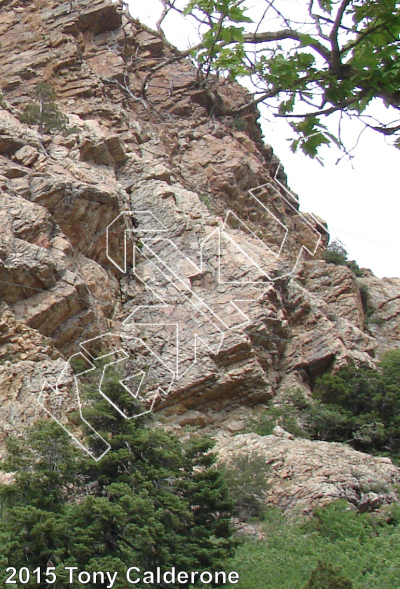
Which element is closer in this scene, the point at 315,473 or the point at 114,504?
the point at 114,504

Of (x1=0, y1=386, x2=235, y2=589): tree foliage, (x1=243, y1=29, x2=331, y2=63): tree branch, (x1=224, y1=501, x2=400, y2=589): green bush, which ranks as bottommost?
(x1=0, y1=386, x2=235, y2=589): tree foliage

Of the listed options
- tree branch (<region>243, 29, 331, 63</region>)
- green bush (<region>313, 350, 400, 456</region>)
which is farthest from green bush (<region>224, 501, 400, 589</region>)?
tree branch (<region>243, 29, 331, 63</region>)

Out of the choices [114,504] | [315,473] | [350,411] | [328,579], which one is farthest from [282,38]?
[350,411]

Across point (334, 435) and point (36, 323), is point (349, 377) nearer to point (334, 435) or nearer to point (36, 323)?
point (334, 435)

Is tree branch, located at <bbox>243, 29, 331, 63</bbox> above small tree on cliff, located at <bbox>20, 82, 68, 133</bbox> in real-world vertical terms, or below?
above

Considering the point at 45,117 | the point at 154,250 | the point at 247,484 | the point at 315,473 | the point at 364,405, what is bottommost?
the point at 247,484

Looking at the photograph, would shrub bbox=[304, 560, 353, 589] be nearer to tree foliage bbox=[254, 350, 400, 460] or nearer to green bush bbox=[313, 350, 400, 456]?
tree foliage bbox=[254, 350, 400, 460]

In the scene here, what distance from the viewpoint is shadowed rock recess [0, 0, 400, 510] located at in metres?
15.3

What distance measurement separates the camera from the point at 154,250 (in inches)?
824

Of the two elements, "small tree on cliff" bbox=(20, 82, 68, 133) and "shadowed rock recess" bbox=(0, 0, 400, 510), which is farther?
"small tree on cliff" bbox=(20, 82, 68, 133)

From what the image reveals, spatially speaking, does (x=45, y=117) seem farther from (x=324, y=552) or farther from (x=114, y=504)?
(x=324, y=552)

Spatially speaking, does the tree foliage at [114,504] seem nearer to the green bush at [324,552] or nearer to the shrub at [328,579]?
the green bush at [324,552]

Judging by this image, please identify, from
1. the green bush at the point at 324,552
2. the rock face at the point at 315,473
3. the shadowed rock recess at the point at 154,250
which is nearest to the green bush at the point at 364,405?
the shadowed rock recess at the point at 154,250

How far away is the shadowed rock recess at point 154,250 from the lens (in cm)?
1534
